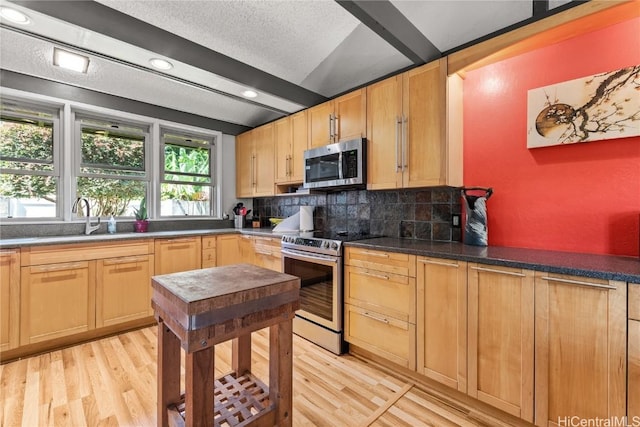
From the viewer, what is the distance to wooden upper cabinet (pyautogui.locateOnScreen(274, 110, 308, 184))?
3251 mm

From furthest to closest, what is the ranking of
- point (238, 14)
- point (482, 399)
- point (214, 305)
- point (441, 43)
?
point (441, 43)
point (238, 14)
point (482, 399)
point (214, 305)

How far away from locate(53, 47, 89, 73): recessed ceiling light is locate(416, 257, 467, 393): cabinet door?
322cm

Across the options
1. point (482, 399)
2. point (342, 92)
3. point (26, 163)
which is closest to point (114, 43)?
point (26, 163)

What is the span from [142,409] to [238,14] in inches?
107

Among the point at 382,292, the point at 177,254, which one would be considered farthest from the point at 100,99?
the point at 382,292

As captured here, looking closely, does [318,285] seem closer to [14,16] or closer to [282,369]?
[282,369]

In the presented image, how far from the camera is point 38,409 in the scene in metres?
1.67

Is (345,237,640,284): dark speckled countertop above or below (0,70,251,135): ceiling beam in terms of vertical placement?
below

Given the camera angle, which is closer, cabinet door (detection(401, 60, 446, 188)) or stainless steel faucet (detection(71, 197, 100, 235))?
cabinet door (detection(401, 60, 446, 188))

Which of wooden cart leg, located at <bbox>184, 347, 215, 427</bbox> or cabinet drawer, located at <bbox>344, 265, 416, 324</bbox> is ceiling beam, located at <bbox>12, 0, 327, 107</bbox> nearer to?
cabinet drawer, located at <bbox>344, 265, 416, 324</bbox>

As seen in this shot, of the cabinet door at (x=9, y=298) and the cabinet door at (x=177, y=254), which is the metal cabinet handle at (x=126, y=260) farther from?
the cabinet door at (x=9, y=298)

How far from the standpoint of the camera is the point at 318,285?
2541 mm

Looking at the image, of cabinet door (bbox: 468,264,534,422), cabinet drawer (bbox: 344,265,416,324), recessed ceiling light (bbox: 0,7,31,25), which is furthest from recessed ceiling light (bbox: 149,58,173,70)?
cabinet door (bbox: 468,264,534,422)

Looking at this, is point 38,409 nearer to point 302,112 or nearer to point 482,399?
point 482,399
